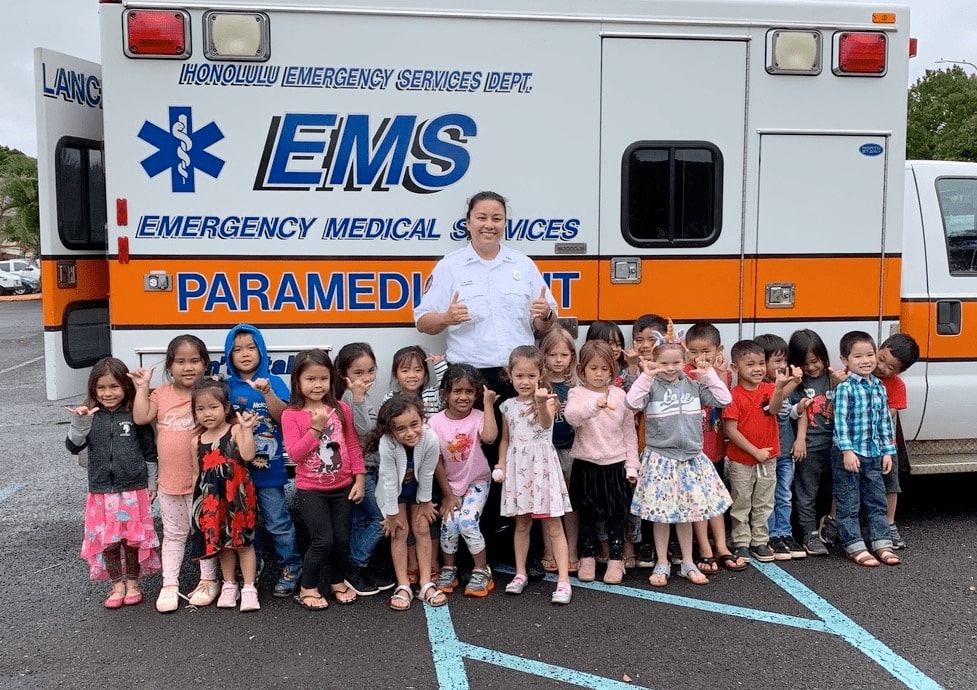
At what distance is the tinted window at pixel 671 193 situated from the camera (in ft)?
14.8

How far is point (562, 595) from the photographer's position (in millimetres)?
4012

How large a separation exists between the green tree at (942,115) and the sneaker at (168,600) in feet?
105

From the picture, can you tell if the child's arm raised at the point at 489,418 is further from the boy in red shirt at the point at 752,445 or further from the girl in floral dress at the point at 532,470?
the boy in red shirt at the point at 752,445

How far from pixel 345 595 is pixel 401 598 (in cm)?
30

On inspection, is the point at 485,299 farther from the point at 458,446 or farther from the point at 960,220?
the point at 960,220

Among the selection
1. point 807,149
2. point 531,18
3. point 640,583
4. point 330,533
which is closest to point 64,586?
point 330,533

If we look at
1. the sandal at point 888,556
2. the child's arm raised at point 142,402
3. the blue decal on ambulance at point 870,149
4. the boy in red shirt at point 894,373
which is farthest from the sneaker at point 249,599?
the blue decal on ambulance at point 870,149

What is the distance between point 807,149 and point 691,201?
0.71 m

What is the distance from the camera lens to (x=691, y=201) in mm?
4562

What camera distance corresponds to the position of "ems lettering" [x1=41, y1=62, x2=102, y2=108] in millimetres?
4310

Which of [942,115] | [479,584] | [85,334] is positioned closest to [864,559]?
[479,584]

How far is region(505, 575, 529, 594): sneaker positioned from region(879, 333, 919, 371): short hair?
2.28 meters

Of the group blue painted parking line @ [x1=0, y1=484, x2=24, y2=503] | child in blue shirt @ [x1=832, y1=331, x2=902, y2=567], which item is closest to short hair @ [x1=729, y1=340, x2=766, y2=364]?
child in blue shirt @ [x1=832, y1=331, x2=902, y2=567]

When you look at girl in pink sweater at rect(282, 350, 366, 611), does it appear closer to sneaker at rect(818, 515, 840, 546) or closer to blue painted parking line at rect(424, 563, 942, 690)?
blue painted parking line at rect(424, 563, 942, 690)
